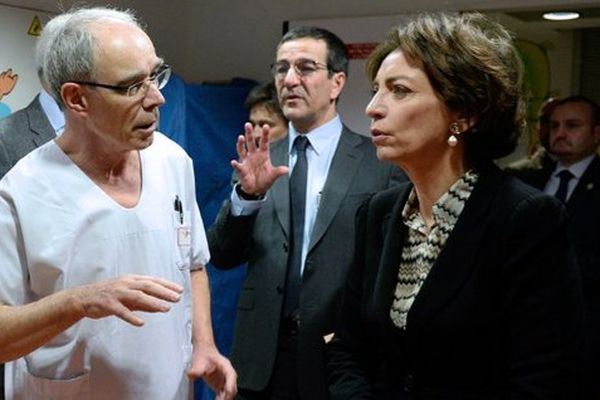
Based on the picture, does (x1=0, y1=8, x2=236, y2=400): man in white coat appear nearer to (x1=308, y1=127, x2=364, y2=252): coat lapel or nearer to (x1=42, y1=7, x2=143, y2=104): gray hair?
(x1=42, y1=7, x2=143, y2=104): gray hair

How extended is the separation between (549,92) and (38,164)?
3.12 metres

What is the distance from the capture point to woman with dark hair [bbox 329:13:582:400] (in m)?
1.40

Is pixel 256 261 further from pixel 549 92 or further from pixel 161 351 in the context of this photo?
pixel 549 92

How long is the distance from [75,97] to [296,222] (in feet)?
3.14

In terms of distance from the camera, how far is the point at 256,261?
2443 mm

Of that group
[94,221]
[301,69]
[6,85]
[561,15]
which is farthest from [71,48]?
[561,15]

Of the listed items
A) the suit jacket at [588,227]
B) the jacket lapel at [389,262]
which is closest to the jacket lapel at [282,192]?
the jacket lapel at [389,262]

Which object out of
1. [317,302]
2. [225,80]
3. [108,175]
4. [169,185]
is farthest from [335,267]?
[225,80]

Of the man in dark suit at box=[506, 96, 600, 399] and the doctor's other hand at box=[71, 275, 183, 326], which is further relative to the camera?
the man in dark suit at box=[506, 96, 600, 399]


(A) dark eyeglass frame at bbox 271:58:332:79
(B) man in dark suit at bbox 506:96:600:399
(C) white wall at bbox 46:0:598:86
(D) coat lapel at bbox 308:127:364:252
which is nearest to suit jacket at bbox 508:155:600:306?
(B) man in dark suit at bbox 506:96:600:399

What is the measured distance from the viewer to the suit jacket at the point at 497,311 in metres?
1.39

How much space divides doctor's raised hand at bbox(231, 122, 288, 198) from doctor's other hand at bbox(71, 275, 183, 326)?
933mm

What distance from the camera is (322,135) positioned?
2.54m

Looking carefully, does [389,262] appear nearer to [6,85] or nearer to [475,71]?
[475,71]
